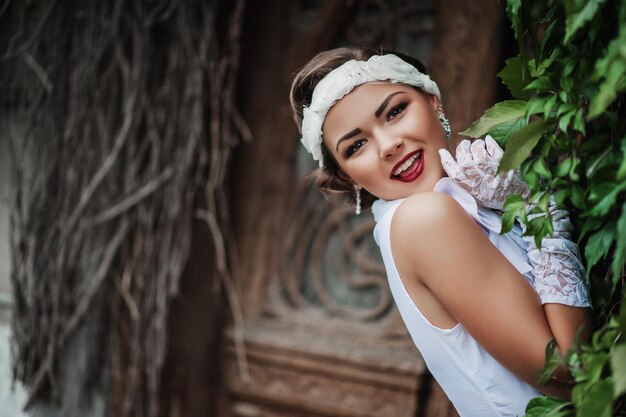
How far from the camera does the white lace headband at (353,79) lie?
5.13 ft

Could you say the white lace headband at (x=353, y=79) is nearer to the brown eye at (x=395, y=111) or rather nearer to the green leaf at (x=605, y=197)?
the brown eye at (x=395, y=111)

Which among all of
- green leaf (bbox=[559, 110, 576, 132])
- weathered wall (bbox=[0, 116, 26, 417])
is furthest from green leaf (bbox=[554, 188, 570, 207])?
weathered wall (bbox=[0, 116, 26, 417])

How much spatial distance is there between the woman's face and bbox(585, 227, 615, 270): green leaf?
0.45 m

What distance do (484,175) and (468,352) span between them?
342mm

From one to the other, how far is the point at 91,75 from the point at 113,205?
1.81 ft

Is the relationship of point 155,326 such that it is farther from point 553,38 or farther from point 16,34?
point 553,38

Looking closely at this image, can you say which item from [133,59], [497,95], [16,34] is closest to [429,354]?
[497,95]

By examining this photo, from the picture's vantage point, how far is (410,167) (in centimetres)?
150

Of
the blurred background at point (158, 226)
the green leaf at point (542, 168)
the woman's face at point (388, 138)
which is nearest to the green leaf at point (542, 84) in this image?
the green leaf at point (542, 168)

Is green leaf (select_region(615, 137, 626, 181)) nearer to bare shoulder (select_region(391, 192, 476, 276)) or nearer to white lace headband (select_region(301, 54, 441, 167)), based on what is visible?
bare shoulder (select_region(391, 192, 476, 276))

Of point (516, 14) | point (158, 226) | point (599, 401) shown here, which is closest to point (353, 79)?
point (516, 14)

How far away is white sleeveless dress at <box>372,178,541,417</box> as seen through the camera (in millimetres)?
1349

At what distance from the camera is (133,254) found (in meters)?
3.04

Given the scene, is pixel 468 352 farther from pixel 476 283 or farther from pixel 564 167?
pixel 564 167
